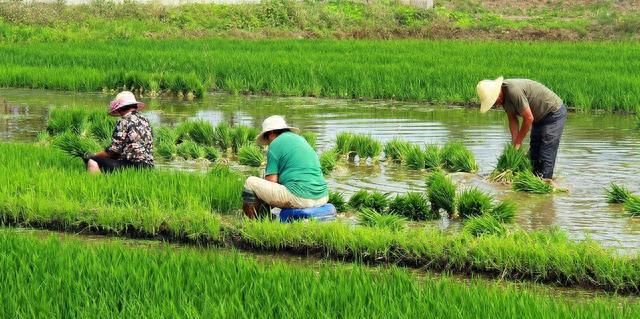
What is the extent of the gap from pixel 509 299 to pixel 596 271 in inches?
45.5

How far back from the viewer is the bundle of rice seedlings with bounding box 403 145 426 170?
9.45 m

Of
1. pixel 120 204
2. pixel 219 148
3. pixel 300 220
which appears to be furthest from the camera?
pixel 219 148

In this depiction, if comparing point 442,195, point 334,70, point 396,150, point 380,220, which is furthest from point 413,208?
point 334,70

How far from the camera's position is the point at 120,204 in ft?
23.6

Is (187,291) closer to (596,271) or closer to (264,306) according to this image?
(264,306)

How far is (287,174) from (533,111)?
252 centimetres

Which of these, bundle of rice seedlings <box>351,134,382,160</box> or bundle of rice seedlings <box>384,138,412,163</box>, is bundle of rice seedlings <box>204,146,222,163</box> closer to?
bundle of rice seedlings <box>351,134,382,160</box>

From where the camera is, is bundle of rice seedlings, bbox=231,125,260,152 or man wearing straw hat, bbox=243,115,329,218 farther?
bundle of rice seedlings, bbox=231,125,260,152

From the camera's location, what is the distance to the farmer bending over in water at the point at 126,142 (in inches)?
319

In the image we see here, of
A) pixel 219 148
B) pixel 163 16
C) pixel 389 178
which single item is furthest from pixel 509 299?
pixel 163 16

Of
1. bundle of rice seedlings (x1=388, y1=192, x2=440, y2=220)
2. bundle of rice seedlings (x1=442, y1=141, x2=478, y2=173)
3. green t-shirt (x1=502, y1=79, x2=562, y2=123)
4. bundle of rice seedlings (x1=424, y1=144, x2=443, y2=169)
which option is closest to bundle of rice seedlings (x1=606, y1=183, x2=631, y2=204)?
green t-shirt (x1=502, y1=79, x2=562, y2=123)

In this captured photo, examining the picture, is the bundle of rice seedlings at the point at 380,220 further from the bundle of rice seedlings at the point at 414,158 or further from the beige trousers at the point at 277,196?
the bundle of rice seedlings at the point at 414,158

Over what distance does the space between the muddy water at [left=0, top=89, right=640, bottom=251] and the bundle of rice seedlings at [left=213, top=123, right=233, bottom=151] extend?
85cm

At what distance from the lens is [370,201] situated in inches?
294
